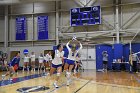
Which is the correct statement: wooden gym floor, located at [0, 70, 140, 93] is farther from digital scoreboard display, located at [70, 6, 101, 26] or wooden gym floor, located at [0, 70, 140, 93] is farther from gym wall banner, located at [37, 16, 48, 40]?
gym wall banner, located at [37, 16, 48, 40]

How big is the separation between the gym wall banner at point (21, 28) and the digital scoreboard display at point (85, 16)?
541 centimetres

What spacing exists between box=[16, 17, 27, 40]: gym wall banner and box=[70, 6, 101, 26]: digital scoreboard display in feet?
17.8

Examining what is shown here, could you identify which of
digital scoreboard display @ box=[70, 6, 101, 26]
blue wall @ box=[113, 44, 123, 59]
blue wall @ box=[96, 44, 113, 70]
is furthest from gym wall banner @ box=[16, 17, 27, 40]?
blue wall @ box=[113, 44, 123, 59]

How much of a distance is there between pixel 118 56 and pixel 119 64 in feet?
2.33

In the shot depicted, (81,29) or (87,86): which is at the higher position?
(81,29)

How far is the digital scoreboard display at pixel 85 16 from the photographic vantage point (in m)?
20.4

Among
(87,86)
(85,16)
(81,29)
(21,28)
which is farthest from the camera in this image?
(21,28)

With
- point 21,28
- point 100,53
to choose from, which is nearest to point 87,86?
point 100,53

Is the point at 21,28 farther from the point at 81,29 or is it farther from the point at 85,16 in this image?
the point at 85,16

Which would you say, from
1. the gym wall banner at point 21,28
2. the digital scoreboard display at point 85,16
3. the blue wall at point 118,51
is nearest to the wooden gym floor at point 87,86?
the blue wall at point 118,51

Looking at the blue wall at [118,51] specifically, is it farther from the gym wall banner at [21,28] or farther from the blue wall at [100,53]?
the gym wall banner at [21,28]

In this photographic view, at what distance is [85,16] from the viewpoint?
20812 millimetres

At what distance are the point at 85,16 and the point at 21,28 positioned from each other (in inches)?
281

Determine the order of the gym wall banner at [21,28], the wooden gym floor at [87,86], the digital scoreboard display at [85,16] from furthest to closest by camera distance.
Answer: the gym wall banner at [21,28] < the digital scoreboard display at [85,16] < the wooden gym floor at [87,86]
